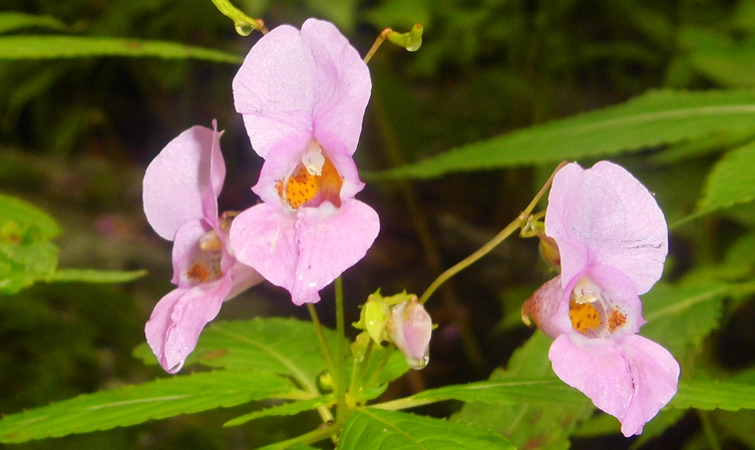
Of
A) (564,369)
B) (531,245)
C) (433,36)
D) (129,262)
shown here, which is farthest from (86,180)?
(564,369)

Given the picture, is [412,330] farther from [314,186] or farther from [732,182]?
[732,182]

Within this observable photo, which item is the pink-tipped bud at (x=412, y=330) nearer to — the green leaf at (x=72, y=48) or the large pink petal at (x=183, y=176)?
the large pink petal at (x=183, y=176)

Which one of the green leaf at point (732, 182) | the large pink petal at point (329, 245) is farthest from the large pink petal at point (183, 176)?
the green leaf at point (732, 182)

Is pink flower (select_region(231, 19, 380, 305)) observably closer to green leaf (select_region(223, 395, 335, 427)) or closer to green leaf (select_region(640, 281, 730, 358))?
green leaf (select_region(223, 395, 335, 427))

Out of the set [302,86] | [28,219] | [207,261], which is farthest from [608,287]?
[28,219]

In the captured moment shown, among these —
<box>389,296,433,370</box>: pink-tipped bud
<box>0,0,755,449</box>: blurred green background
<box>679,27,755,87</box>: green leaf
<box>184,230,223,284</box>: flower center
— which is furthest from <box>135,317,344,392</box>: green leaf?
<box>679,27,755,87</box>: green leaf

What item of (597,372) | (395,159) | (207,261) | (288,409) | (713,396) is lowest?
(713,396)
